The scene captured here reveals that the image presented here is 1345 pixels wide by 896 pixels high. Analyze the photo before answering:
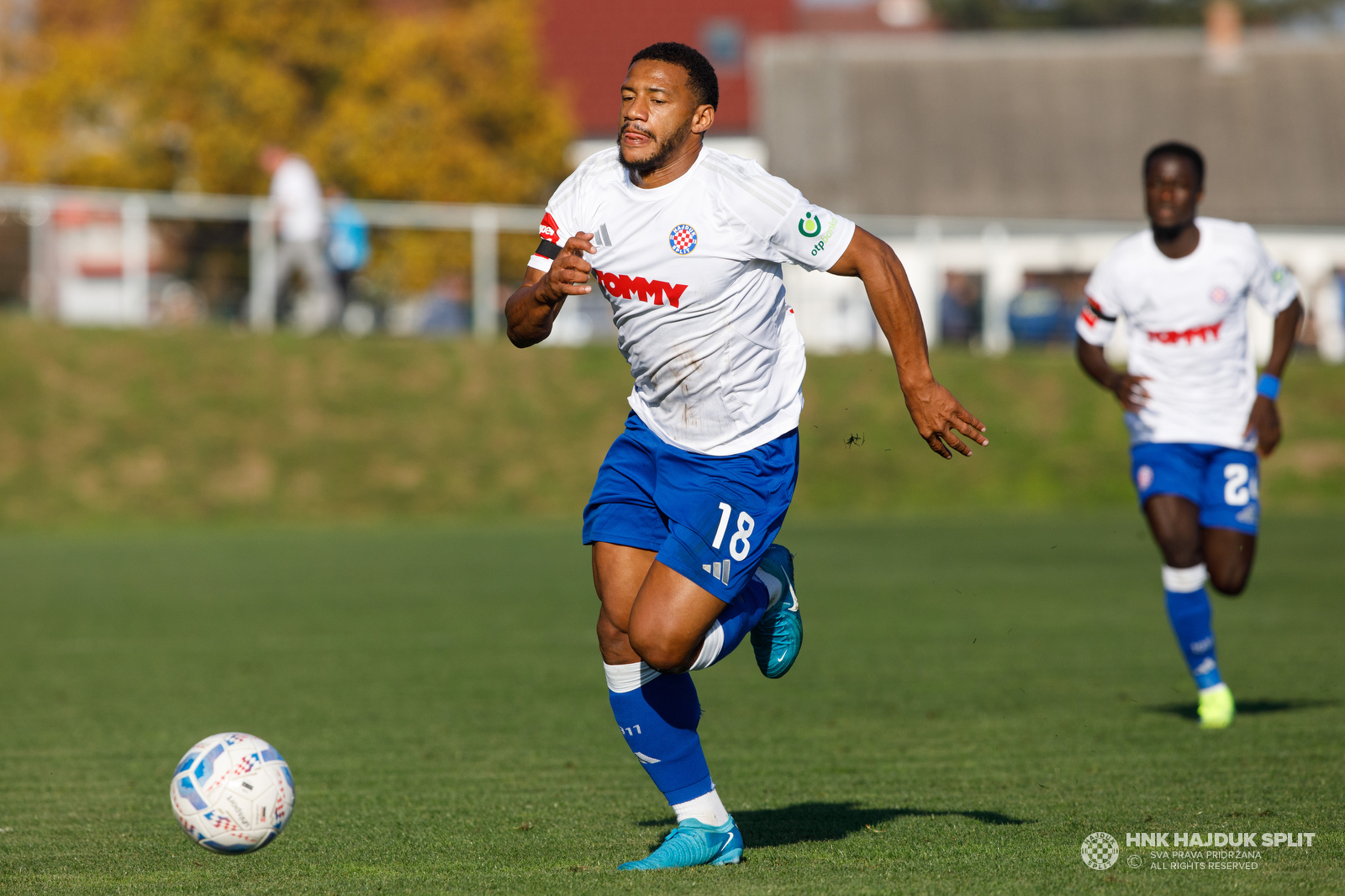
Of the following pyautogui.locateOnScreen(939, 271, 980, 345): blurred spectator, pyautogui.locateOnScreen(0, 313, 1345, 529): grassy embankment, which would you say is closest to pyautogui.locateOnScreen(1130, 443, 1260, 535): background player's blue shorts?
pyautogui.locateOnScreen(0, 313, 1345, 529): grassy embankment

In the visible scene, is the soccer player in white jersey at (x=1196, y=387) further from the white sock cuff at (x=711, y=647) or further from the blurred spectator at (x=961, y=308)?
the blurred spectator at (x=961, y=308)

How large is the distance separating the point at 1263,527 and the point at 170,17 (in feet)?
77.5

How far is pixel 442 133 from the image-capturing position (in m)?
33.0

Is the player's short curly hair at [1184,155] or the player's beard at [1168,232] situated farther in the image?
the player's beard at [1168,232]

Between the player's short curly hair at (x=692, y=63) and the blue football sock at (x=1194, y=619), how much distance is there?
4.13 m

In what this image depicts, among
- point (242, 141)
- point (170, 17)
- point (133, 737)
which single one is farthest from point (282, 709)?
point (170, 17)

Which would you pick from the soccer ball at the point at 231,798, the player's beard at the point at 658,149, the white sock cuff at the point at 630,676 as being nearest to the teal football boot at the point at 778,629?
the white sock cuff at the point at 630,676

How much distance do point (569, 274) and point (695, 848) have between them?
1.76m

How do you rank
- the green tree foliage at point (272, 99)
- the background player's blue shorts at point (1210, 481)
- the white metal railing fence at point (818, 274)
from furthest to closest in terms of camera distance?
the green tree foliage at point (272, 99)
the white metal railing fence at point (818, 274)
the background player's blue shorts at point (1210, 481)

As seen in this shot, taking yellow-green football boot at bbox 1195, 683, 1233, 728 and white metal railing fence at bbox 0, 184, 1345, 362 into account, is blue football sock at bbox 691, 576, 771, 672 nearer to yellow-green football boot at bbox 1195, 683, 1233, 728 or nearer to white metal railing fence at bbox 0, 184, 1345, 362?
yellow-green football boot at bbox 1195, 683, 1233, 728

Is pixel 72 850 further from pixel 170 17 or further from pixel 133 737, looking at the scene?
pixel 170 17

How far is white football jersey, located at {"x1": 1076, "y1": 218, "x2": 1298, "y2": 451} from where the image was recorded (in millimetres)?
7727

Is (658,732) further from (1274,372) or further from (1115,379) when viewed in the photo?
(1274,372)

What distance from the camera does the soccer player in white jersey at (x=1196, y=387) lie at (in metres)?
7.67
